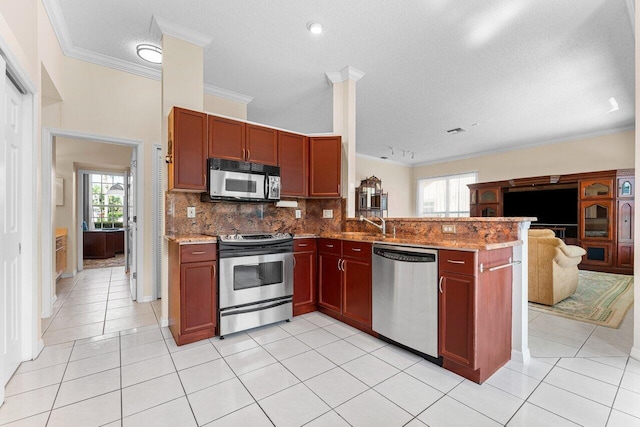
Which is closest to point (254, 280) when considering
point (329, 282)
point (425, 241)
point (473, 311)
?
point (329, 282)

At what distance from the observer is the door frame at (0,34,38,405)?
2.20m

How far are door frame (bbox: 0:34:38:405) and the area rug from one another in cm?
505

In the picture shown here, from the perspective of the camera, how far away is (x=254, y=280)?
2836 millimetres

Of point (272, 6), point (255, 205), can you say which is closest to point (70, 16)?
point (272, 6)

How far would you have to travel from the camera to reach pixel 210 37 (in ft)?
9.75

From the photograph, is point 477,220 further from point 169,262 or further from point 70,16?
point 70,16

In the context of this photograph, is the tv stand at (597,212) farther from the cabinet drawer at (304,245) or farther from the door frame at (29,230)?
the door frame at (29,230)

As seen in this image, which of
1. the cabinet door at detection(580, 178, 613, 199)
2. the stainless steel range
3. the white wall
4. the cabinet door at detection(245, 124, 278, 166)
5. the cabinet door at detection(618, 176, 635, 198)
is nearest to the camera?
the stainless steel range

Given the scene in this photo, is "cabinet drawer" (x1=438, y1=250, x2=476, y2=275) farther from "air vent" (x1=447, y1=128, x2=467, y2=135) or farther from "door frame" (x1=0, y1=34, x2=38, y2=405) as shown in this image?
"air vent" (x1=447, y1=128, x2=467, y2=135)

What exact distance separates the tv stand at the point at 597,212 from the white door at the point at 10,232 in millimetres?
8518

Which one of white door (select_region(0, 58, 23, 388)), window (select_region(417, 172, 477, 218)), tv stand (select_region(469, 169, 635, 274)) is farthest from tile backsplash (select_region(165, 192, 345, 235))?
window (select_region(417, 172, 477, 218))

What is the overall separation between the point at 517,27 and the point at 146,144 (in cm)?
435

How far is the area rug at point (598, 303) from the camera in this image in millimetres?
3211

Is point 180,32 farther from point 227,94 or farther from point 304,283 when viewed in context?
point 304,283
